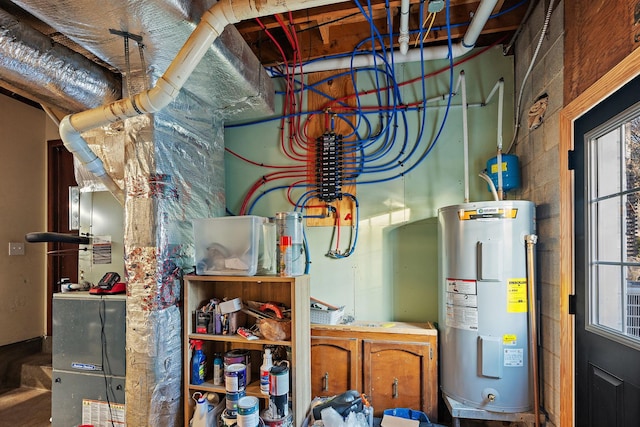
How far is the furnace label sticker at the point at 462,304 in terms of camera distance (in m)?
1.75

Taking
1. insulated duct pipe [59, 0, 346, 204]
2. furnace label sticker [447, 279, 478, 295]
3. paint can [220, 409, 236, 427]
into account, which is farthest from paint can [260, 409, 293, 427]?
insulated duct pipe [59, 0, 346, 204]

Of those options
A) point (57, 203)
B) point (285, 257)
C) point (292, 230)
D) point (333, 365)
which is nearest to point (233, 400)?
point (333, 365)

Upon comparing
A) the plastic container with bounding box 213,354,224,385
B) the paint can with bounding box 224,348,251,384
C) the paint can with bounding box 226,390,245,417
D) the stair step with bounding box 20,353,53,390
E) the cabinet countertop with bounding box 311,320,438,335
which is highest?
the cabinet countertop with bounding box 311,320,438,335

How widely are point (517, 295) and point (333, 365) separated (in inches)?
46.3

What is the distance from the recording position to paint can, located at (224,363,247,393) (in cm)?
170

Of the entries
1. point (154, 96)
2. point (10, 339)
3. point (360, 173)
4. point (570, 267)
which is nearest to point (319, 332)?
point (360, 173)

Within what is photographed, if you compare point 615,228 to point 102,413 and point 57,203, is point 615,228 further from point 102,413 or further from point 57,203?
point 57,203

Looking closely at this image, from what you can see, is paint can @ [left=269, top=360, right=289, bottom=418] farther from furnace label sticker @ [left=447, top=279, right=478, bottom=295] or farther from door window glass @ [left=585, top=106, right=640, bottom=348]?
door window glass @ [left=585, top=106, right=640, bottom=348]

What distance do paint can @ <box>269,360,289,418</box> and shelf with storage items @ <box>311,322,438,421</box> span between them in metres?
0.47

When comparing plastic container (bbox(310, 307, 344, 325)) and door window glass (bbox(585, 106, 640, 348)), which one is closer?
door window glass (bbox(585, 106, 640, 348))

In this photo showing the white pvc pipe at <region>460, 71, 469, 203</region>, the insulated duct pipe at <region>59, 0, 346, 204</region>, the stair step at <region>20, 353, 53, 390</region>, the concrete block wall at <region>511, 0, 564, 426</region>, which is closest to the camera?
the insulated duct pipe at <region>59, 0, 346, 204</region>

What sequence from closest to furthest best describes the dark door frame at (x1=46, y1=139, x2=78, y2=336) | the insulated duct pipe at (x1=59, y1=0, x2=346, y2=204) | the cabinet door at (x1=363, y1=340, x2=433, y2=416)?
1. the insulated duct pipe at (x1=59, y1=0, x2=346, y2=204)
2. the cabinet door at (x1=363, y1=340, x2=433, y2=416)
3. the dark door frame at (x1=46, y1=139, x2=78, y2=336)

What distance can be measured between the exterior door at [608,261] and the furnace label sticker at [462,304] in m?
0.44

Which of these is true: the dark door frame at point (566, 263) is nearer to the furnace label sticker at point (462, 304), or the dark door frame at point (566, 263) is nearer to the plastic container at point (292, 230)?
the furnace label sticker at point (462, 304)
